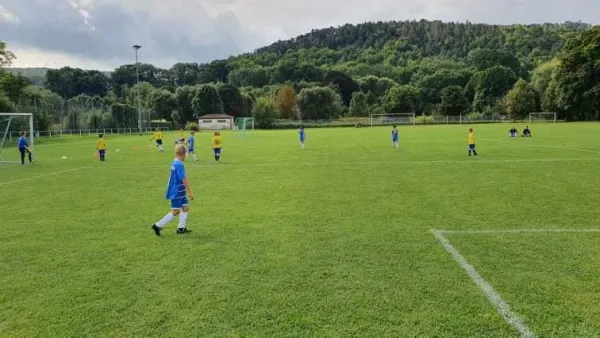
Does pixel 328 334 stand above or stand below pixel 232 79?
below

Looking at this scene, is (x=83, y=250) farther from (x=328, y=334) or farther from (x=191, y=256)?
(x=328, y=334)

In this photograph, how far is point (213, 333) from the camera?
4.49m

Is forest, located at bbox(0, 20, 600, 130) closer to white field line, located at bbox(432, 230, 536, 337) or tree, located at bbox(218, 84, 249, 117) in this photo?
tree, located at bbox(218, 84, 249, 117)

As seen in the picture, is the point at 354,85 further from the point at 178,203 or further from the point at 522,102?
the point at 178,203

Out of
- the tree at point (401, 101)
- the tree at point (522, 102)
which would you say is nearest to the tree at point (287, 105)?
the tree at point (401, 101)

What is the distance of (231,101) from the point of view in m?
111

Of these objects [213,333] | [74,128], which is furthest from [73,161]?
[74,128]

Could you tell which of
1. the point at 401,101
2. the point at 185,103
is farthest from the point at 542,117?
the point at 185,103

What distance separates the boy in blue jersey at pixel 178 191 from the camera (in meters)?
8.19

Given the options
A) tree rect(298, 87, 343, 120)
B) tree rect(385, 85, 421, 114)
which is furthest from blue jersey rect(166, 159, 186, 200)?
tree rect(385, 85, 421, 114)

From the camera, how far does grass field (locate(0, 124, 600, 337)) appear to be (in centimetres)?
474

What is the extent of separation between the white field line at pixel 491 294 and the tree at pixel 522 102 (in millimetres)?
86168

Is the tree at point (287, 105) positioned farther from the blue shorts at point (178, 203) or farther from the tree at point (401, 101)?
the blue shorts at point (178, 203)

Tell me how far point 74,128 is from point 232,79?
339ft
